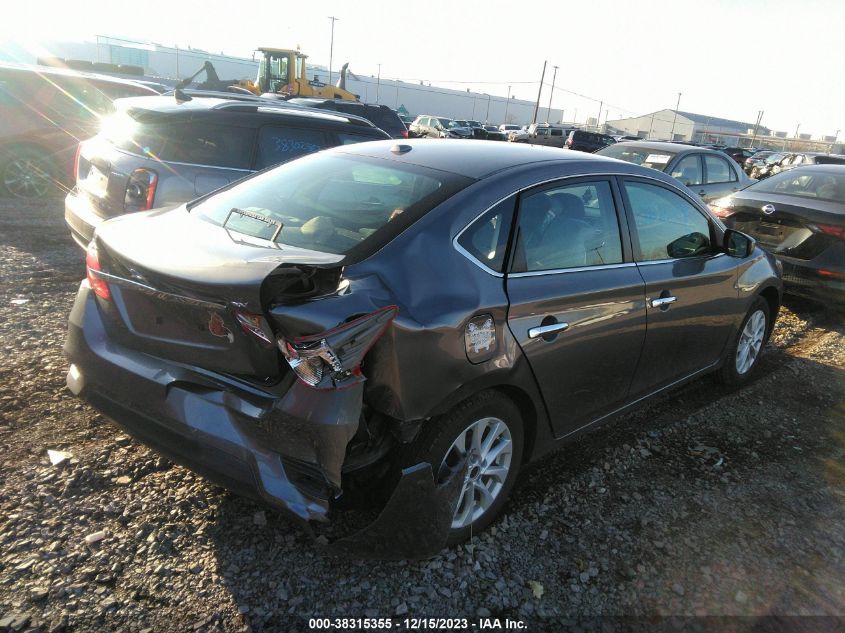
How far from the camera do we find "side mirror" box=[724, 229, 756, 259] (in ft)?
13.4

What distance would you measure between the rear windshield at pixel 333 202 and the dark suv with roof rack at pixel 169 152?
1685mm

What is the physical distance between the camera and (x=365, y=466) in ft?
7.56

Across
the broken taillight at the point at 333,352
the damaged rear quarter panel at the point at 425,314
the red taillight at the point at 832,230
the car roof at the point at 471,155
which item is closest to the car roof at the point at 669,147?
the red taillight at the point at 832,230

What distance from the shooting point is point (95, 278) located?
2730 mm

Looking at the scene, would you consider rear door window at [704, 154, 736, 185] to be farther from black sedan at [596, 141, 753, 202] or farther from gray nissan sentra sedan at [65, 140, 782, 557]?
gray nissan sentra sedan at [65, 140, 782, 557]

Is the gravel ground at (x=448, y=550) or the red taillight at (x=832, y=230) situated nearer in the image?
the gravel ground at (x=448, y=550)

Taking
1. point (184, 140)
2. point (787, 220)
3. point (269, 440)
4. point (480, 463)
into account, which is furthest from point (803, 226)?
point (269, 440)

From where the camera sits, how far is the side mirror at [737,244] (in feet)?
13.4

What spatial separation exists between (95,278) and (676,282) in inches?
117

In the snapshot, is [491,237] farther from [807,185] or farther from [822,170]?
[822,170]

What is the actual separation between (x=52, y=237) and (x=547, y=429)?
6433mm

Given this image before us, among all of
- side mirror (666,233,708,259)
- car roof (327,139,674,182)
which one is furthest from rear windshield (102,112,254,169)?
side mirror (666,233,708,259)

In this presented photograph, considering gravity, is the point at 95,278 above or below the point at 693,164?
below

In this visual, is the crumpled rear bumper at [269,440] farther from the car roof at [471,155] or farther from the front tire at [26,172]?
the front tire at [26,172]
